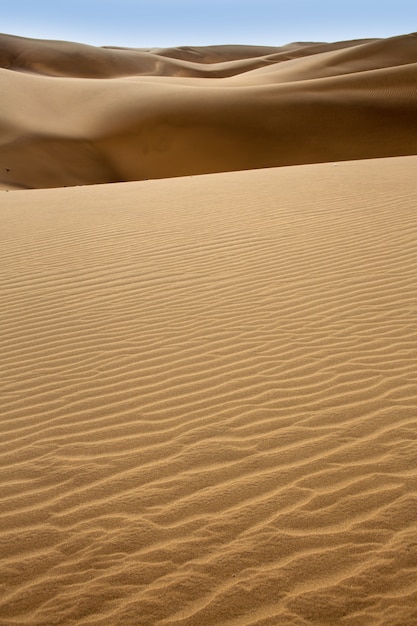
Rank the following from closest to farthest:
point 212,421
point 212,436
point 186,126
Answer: point 212,436
point 212,421
point 186,126

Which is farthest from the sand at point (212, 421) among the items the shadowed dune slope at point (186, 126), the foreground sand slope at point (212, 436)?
the shadowed dune slope at point (186, 126)

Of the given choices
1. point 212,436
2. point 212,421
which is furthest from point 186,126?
point 212,436

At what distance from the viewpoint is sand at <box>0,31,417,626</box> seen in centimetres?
284

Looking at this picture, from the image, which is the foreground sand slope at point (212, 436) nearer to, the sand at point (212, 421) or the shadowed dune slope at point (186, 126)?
the sand at point (212, 421)

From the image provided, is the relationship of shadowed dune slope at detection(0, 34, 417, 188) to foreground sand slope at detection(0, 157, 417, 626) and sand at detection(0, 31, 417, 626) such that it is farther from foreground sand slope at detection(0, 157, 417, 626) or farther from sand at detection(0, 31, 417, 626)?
foreground sand slope at detection(0, 157, 417, 626)

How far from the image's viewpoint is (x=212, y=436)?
3.92 m

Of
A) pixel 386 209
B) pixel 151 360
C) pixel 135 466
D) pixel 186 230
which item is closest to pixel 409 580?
pixel 135 466

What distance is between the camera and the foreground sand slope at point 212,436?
283cm

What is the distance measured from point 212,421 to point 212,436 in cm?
19

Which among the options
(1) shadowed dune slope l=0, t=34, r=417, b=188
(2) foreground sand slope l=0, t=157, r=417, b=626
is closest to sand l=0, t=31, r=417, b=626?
(2) foreground sand slope l=0, t=157, r=417, b=626

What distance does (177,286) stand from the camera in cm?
689

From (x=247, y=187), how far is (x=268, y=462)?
994cm

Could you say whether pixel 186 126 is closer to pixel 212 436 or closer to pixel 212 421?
pixel 212 421

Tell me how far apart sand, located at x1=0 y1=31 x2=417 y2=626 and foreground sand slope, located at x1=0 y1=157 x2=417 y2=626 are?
0.01m
